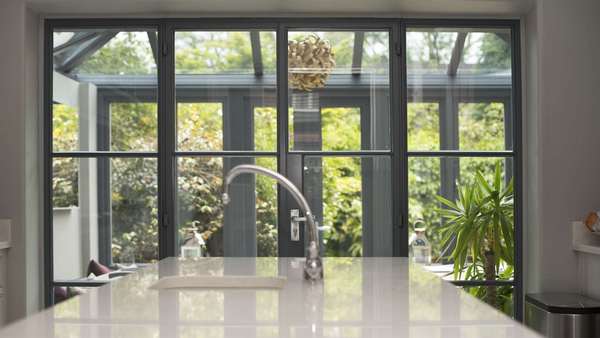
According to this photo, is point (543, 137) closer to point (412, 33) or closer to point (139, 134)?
point (412, 33)

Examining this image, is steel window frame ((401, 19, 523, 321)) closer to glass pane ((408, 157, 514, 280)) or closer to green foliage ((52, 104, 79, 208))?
glass pane ((408, 157, 514, 280))

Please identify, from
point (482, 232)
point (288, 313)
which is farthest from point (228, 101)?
point (288, 313)

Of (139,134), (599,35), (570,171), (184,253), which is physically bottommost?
(184,253)

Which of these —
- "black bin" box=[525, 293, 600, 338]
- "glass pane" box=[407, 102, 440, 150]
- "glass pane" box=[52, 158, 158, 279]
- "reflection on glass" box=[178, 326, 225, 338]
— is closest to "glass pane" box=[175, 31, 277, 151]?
"glass pane" box=[52, 158, 158, 279]

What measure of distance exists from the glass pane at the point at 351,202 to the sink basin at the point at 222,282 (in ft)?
7.58

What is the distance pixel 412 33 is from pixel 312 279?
289cm

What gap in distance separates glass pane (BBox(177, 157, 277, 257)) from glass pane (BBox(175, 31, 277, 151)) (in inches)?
4.9

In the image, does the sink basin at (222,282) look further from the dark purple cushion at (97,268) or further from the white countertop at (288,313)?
the dark purple cushion at (97,268)

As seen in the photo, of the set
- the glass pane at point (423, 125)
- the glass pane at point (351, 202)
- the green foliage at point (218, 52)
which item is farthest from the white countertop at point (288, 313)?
the green foliage at point (218, 52)

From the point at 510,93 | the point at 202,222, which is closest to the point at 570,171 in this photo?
the point at 510,93

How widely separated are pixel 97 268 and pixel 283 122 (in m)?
1.61

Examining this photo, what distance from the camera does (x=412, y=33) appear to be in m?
4.27

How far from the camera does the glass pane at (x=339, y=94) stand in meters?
4.21

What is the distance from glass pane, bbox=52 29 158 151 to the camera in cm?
421
